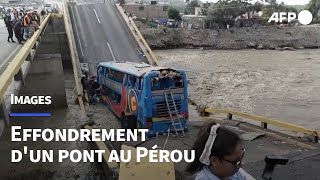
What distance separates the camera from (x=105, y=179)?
35.2ft

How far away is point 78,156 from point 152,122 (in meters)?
3.22

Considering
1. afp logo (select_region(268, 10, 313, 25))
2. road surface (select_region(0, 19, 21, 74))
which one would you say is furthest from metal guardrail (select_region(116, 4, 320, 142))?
afp logo (select_region(268, 10, 313, 25))

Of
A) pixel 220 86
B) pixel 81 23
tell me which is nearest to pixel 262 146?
pixel 220 86

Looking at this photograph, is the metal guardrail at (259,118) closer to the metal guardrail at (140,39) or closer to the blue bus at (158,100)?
the metal guardrail at (140,39)

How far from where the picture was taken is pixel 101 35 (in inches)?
1151

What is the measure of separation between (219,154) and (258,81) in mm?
29415

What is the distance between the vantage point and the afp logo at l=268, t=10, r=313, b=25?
6988 cm

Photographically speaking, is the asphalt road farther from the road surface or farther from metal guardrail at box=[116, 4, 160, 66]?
the road surface

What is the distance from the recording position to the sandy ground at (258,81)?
2228cm

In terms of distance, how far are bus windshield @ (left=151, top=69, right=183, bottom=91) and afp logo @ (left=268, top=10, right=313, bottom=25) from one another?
60.2 m

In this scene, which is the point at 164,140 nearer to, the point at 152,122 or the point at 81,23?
the point at 152,122

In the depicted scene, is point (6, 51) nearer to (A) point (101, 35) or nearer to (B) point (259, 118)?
(B) point (259, 118)

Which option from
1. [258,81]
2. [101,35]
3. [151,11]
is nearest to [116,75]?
[101,35]

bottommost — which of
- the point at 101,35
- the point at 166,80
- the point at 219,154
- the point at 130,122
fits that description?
the point at 130,122
